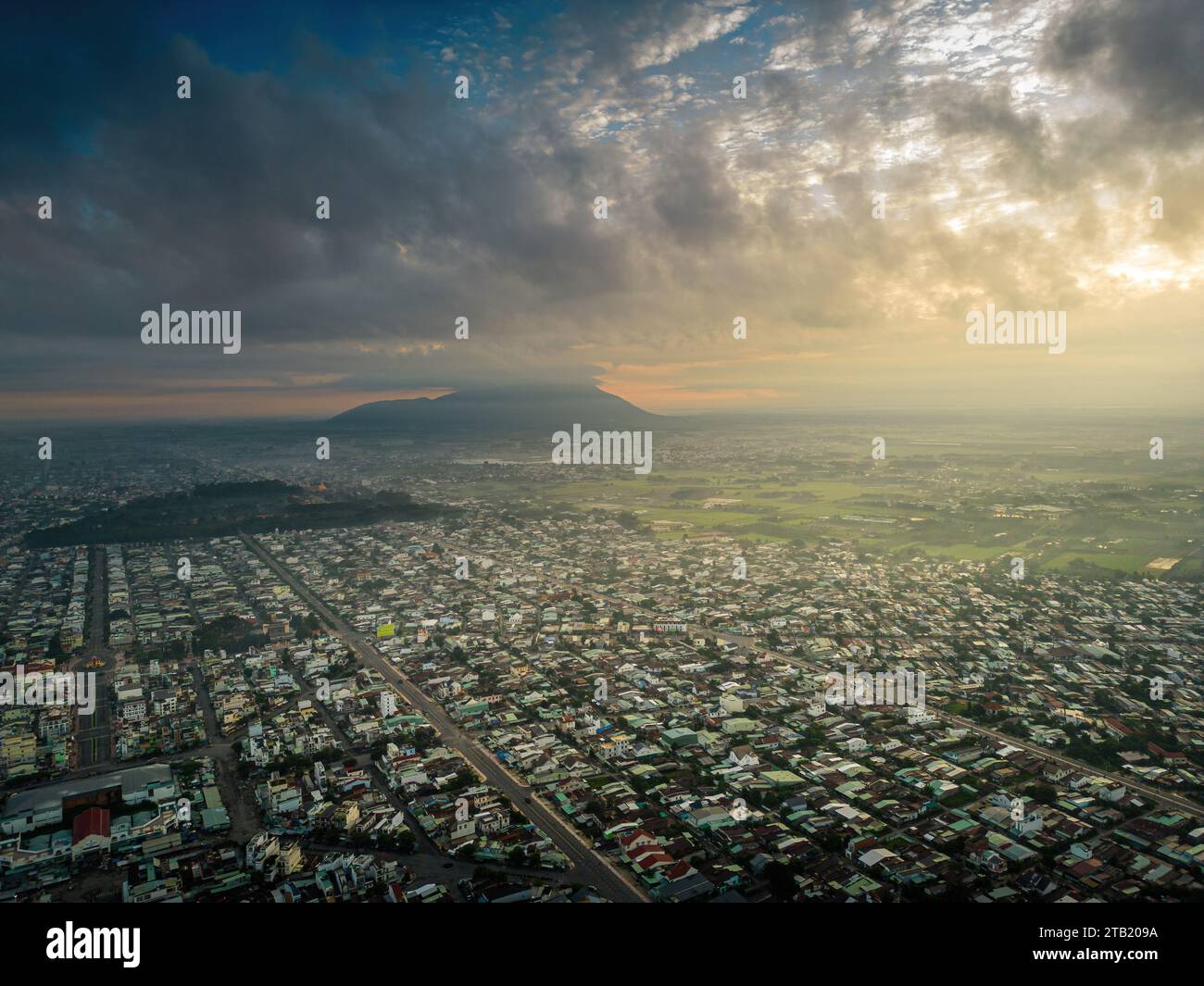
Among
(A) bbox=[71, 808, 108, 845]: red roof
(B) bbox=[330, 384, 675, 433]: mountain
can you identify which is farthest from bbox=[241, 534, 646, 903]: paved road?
(B) bbox=[330, 384, 675, 433]: mountain

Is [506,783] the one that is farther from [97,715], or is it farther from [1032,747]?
[1032,747]

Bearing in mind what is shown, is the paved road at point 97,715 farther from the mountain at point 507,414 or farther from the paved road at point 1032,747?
the mountain at point 507,414

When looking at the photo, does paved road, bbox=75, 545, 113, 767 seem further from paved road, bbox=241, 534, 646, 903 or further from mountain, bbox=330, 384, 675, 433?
mountain, bbox=330, 384, 675, 433

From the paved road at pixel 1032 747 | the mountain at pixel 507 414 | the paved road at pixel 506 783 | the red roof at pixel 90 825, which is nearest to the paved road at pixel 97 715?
the red roof at pixel 90 825

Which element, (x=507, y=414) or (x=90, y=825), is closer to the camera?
(x=90, y=825)

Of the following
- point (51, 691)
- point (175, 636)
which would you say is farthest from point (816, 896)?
point (175, 636)

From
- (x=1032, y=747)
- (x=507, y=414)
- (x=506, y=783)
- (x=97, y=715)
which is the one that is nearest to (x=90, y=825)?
(x=97, y=715)
